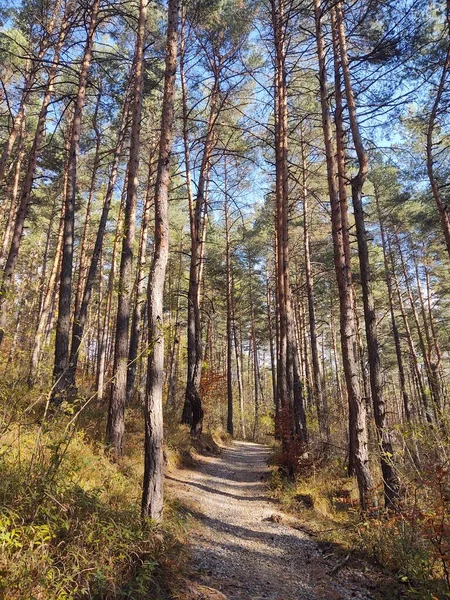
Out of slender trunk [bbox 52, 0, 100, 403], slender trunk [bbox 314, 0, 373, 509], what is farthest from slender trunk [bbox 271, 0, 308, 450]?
slender trunk [bbox 52, 0, 100, 403]

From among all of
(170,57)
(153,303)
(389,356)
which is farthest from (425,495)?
(389,356)

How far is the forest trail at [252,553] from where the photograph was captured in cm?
414

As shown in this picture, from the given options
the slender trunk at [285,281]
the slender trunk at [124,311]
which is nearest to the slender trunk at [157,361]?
the slender trunk at [124,311]

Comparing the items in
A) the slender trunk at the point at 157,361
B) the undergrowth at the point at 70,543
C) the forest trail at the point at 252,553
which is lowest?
the forest trail at the point at 252,553

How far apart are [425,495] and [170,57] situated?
6.97m

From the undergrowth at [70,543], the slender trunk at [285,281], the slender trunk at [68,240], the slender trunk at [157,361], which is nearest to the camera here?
the undergrowth at [70,543]

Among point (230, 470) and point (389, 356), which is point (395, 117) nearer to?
point (230, 470)

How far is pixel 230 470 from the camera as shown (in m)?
10.2

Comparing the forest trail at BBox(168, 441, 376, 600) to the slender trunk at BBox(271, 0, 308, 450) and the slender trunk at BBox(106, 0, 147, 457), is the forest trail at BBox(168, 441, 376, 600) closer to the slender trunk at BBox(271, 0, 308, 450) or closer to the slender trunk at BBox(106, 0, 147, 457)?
the slender trunk at BBox(106, 0, 147, 457)

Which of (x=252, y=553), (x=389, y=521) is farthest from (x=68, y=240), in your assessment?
(x=389, y=521)

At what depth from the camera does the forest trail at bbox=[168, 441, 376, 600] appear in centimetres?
414

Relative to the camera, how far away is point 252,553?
5.17 meters

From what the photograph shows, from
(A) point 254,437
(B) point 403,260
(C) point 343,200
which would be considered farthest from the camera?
(A) point 254,437

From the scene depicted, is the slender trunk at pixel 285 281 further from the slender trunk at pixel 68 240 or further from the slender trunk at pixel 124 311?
the slender trunk at pixel 68 240
